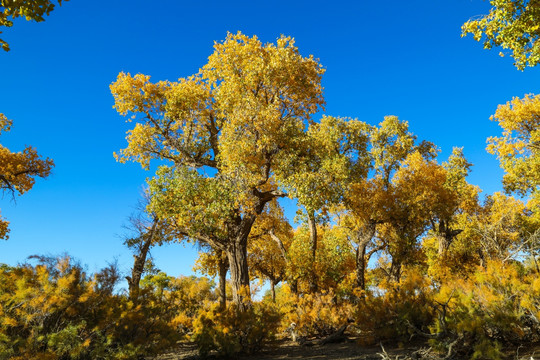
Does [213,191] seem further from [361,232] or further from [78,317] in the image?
[361,232]

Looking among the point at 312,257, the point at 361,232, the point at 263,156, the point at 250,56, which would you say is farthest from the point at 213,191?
the point at 361,232

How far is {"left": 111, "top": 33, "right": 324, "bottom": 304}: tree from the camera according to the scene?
11203mm

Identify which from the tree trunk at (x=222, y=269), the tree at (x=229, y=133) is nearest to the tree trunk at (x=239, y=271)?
the tree at (x=229, y=133)

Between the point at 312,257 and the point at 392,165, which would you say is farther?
the point at 392,165

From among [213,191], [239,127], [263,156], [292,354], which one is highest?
[239,127]

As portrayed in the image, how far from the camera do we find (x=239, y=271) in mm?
11750

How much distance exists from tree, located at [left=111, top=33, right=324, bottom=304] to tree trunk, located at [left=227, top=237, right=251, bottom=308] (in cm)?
3

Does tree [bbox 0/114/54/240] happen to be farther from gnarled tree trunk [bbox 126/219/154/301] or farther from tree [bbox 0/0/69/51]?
tree [bbox 0/0/69/51]

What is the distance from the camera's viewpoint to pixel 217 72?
1280 cm

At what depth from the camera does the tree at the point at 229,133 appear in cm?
1120

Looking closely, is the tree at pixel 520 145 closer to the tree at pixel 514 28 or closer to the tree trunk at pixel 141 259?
the tree at pixel 514 28

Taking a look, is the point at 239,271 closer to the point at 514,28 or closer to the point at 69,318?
the point at 69,318

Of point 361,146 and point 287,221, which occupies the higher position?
point 361,146

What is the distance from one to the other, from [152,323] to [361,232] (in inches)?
506
